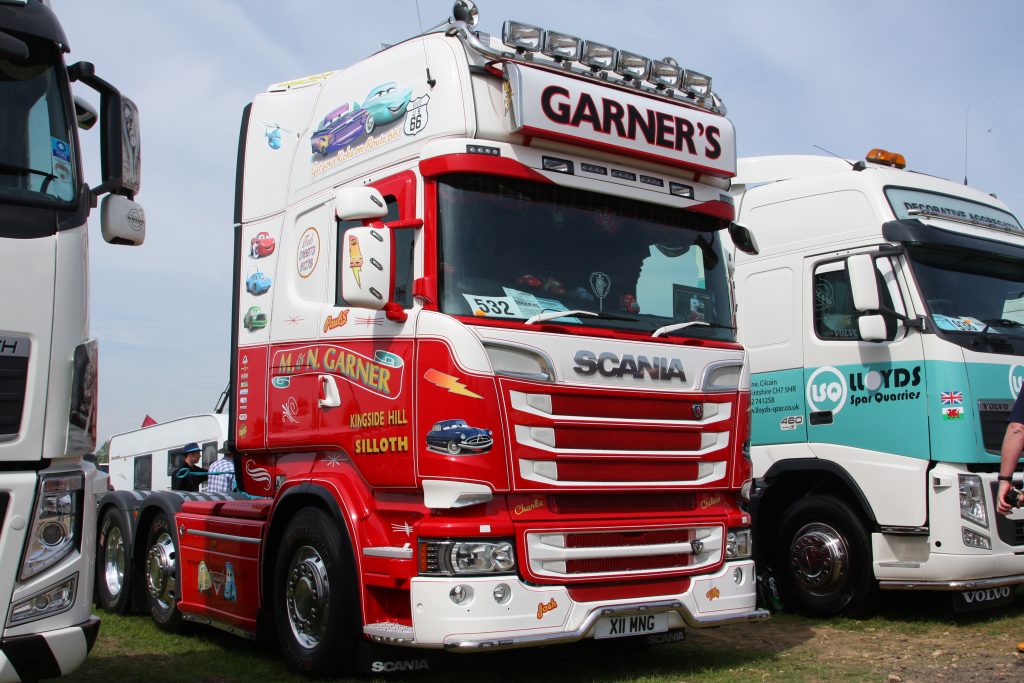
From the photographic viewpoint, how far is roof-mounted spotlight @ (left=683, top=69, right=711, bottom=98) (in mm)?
7168

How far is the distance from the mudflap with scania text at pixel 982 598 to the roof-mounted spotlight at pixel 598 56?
483 cm

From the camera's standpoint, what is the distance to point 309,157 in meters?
7.34

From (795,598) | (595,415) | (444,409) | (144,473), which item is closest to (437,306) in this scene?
(444,409)

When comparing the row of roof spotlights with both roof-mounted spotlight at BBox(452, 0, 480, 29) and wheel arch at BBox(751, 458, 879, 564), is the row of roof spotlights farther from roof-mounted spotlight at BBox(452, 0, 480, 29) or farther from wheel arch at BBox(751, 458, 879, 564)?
wheel arch at BBox(751, 458, 879, 564)

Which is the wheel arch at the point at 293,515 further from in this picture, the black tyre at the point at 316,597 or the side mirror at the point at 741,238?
the side mirror at the point at 741,238

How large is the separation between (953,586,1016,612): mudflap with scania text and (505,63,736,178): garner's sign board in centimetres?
383

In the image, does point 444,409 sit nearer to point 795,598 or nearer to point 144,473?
point 795,598

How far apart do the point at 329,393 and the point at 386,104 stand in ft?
6.06

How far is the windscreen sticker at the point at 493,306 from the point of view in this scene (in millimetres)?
5871

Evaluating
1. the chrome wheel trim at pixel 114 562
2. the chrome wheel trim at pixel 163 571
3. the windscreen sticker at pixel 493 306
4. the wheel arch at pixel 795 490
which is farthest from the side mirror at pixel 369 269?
the chrome wheel trim at pixel 114 562

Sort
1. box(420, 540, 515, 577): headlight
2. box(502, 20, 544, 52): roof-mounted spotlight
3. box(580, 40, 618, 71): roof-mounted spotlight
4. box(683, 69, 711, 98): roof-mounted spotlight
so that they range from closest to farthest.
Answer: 1. box(420, 540, 515, 577): headlight
2. box(502, 20, 544, 52): roof-mounted spotlight
3. box(580, 40, 618, 71): roof-mounted spotlight
4. box(683, 69, 711, 98): roof-mounted spotlight

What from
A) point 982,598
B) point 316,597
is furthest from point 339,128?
point 982,598

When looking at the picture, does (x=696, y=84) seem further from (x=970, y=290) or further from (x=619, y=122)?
(x=970, y=290)

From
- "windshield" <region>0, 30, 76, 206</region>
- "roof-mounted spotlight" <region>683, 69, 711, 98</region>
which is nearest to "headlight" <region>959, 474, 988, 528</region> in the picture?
"roof-mounted spotlight" <region>683, 69, 711, 98</region>
